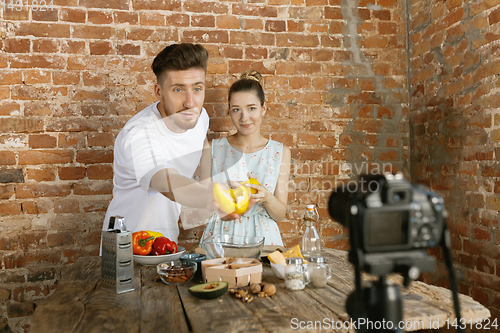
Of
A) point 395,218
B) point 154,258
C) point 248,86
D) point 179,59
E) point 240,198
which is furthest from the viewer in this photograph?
point 248,86

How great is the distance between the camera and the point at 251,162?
7.84 feet

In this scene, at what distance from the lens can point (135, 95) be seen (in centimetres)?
236

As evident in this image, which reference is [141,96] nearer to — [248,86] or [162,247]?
[248,86]

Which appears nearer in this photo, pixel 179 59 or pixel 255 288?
pixel 255 288

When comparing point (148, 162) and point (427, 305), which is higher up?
point (148, 162)

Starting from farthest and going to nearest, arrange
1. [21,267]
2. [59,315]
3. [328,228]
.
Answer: [328,228]
[21,267]
[59,315]

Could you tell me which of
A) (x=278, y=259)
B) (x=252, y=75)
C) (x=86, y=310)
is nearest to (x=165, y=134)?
(x=252, y=75)

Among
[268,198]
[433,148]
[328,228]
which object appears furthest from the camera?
[328,228]

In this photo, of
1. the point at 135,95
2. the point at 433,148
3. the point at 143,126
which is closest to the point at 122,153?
the point at 143,126

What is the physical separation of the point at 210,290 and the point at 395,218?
2.06 feet

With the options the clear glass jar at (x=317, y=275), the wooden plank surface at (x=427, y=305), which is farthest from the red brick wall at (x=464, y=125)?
the clear glass jar at (x=317, y=275)

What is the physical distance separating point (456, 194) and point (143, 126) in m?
1.89

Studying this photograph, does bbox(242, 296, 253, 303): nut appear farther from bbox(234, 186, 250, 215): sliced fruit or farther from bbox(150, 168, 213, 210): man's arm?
bbox(150, 168, 213, 210): man's arm

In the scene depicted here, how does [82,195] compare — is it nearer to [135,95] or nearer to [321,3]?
[135,95]
